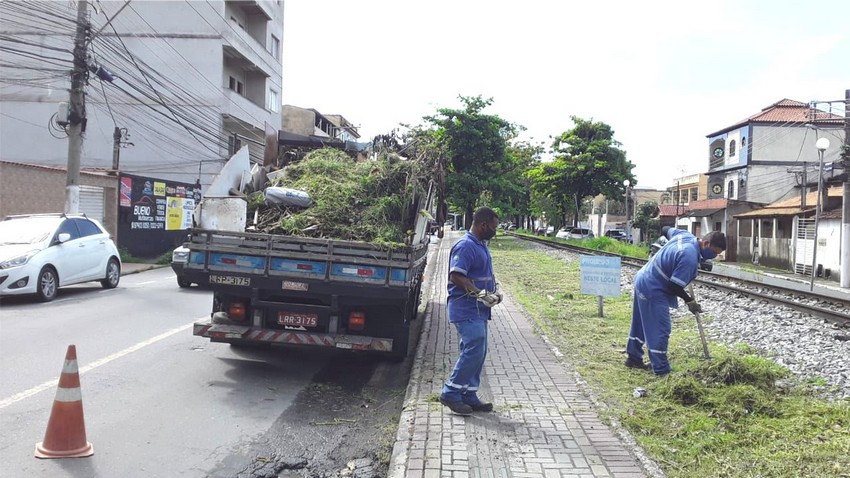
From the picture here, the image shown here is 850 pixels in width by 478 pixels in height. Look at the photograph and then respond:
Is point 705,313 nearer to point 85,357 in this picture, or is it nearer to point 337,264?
point 337,264

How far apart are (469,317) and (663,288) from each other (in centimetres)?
250

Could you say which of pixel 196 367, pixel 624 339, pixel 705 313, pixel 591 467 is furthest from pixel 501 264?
pixel 591 467

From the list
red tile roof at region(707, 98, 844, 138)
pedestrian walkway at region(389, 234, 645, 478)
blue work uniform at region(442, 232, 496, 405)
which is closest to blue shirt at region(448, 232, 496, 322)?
blue work uniform at region(442, 232, 496, 405)

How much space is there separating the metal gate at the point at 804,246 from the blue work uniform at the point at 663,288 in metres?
23.6

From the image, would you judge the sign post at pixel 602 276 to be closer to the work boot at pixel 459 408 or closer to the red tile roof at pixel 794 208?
the work boot at pixel 459 408

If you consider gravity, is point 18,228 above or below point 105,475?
above

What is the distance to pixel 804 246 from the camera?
2678 cm

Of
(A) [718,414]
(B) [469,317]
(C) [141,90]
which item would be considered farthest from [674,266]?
(C) [141,90]

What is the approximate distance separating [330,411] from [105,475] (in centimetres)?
205

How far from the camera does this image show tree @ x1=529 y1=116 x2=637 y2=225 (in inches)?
1635

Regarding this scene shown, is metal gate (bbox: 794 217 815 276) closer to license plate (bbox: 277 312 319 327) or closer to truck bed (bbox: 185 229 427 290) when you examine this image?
truck bed (bbox: 185 229 427 290)

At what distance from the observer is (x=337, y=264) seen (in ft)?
20.0

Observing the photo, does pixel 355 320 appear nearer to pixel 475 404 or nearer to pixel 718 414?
pixel 475 404

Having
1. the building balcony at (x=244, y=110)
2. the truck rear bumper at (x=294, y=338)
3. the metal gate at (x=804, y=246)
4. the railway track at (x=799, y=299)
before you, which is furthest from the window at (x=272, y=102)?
the truck rear bumper at (x=294, y=338)
